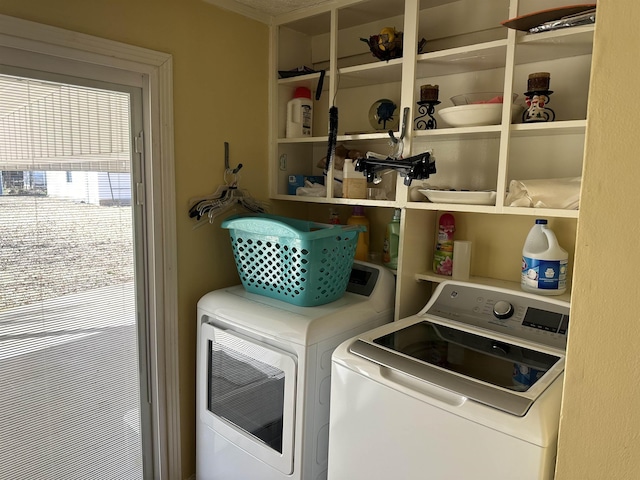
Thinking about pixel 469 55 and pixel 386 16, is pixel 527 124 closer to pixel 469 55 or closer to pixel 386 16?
pixel 469 55

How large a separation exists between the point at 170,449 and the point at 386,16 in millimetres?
2148

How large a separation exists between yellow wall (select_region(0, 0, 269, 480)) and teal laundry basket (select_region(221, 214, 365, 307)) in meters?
0.24

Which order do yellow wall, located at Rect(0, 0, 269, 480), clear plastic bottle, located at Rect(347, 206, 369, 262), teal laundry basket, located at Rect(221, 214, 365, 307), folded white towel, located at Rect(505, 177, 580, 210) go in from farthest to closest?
clear plastic bottle, located at Rect(347, 206, 369, 262) < yellow wall, located at Rect(0, 0, 269, 480) < teal laundry basket, located at Rect(221, 214, 365, 307) < folded white towel, located at Rect(505, 177, 580, 210)

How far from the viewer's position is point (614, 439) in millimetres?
618

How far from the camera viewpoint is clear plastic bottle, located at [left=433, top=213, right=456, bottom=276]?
1.86m

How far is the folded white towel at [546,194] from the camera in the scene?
1399mm

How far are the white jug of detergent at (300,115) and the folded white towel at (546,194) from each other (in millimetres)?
1032

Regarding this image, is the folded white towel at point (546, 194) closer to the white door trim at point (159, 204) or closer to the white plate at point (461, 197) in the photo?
the white plate at point (461, 197)

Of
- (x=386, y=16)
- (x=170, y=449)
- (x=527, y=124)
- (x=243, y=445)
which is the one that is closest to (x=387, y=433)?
(x=243, y=445)

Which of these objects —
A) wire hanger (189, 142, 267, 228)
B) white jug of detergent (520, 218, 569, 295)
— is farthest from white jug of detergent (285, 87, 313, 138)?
white jug of detergent (520, 218, 569, 295)

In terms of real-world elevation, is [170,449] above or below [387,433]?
below

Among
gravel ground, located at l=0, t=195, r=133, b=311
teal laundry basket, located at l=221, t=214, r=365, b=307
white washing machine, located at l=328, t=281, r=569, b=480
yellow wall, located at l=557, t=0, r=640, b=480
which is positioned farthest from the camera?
teal laundry basket, located at l=221, t=214, r=365, b=307

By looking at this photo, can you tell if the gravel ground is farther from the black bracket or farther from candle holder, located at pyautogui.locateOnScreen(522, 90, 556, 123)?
candle holder, located at pyautogui.locateOnScreen(522, 90, 556, 123)

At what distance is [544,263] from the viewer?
1.57 m
